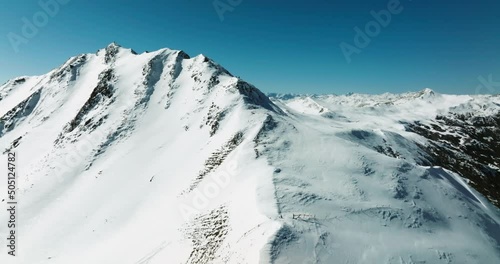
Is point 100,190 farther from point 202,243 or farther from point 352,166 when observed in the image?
point 352,166

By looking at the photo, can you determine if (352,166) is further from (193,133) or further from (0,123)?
(0,123)

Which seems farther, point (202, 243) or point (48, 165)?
point (48, 165)

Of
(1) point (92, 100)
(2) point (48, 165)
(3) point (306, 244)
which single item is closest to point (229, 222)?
(3) point (306, 244)

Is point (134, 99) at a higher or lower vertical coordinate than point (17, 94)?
lower

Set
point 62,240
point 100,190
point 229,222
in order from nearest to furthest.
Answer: point 229,222, point 62,240, point 100,190

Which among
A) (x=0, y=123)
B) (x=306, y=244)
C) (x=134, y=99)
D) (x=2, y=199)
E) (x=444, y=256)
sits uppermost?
(x=0, y=123)

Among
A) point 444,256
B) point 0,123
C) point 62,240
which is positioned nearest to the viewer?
point 444,256
